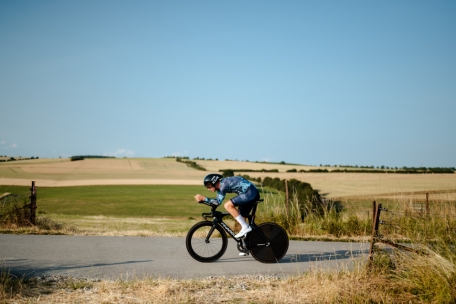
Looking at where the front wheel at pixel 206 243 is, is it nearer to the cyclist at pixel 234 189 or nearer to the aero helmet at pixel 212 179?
the cyclist at pixel 234 189

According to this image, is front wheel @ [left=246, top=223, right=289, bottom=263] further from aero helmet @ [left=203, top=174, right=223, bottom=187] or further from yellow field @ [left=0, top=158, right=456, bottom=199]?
Result: yellow field @ [left=0, top=158, right=456, bottom=199]

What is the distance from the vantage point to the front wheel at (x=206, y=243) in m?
9.03

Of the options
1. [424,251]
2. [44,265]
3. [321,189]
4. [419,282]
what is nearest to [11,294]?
[44,265]

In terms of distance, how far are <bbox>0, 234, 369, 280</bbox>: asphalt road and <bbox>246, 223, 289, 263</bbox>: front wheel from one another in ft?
0.57

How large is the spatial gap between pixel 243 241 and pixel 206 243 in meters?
0.78

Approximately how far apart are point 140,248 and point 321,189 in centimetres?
3894

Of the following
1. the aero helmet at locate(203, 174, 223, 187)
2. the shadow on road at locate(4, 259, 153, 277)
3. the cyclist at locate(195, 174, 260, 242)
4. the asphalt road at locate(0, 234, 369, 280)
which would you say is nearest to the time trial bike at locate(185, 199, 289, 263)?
the asphalt road at locate(0, 234, 369, 280)

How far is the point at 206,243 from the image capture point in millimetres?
9258

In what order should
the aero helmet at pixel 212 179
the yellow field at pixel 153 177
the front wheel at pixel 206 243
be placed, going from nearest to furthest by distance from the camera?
the aero helmet at pixel 212 179 → the front wheel at pixel 206 243 → the yellow field at pixel 153 177

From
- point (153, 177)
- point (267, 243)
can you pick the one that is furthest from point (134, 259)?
point (153, 177)

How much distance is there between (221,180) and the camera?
8.82 m

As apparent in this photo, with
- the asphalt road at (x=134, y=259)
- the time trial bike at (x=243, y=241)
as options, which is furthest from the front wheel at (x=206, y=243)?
the asphalt road at (x=134, y=259)

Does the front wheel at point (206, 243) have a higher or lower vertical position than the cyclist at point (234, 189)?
lower

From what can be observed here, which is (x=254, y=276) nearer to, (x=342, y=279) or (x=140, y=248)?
(x=342, y=279)
